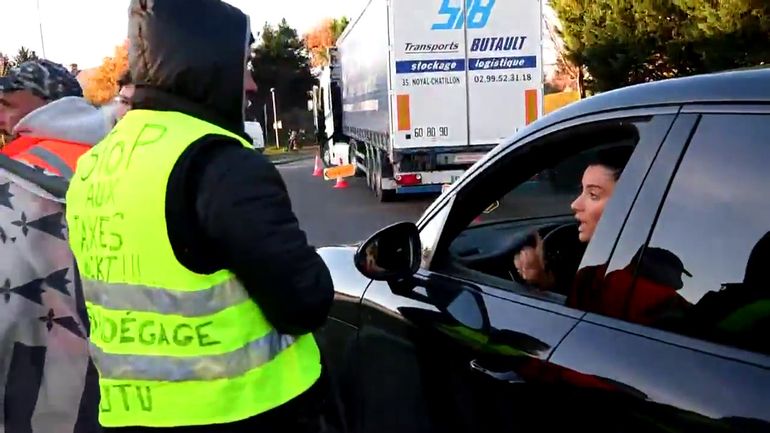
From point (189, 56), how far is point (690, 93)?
1.11 m

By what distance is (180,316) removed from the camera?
190 cm

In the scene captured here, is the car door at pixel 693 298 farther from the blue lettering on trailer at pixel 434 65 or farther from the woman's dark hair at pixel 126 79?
the blue lettering on trailer at pixel 434 65

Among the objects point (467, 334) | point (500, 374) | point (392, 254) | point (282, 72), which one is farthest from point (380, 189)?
point (282, 72)

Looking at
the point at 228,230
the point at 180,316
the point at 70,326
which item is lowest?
the point at 70,326

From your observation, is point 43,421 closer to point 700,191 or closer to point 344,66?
point 700,191

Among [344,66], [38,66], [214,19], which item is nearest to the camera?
[214,19]

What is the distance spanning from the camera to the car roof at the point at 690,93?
1.77 m

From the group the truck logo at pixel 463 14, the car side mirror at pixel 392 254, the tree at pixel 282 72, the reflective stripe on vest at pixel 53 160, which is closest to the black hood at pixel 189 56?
the reflective stripe on vest at pixel 53 160

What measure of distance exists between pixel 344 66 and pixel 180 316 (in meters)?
22.0

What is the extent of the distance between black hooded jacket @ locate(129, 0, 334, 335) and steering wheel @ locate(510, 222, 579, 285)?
49.0 inches

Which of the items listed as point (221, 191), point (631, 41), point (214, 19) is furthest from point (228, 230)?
point (631, 41)

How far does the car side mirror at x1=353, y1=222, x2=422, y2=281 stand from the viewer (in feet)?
8.95

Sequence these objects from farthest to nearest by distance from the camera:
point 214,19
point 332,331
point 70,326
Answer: point 332,331 < point 70,326 < point 214,19

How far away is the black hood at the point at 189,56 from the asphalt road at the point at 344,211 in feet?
28.6
